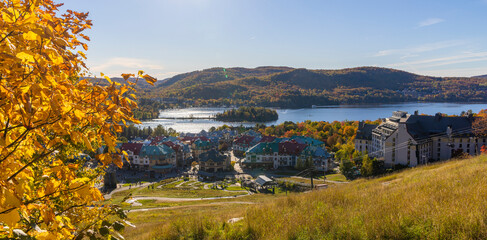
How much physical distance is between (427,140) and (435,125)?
8.84 ft

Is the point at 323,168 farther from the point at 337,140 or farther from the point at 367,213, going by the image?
the point at 367,213

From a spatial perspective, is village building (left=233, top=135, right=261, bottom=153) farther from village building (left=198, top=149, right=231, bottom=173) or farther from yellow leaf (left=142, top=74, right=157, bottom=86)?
yellow leaf (left=142, top=74, right=157, bottom=86)

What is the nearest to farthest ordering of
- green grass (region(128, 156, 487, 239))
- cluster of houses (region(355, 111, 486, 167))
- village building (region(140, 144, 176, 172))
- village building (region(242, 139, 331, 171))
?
green grass (region(128, 156, 487, 239)) < cluster of houses (region(355, 111, 486, 167)) < village building (region(242, 139, 331, 171)) < village building (region(140, 144, 176, 172))

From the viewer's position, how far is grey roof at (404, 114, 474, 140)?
30344 mm

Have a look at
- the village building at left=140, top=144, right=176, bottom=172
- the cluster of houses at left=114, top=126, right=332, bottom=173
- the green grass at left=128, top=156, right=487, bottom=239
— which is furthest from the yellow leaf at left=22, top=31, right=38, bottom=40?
the village building at left=140, top=144, right=176, bottom=172

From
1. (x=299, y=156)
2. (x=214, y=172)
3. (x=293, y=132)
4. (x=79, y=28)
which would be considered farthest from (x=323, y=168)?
(x=79, y=28)

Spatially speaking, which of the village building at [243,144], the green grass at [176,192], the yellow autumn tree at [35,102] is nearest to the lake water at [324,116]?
the village building at [243,144]

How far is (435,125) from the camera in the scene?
32.2m

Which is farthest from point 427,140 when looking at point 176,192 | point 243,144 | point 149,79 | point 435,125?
point 149,79

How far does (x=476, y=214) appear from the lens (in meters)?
4.05

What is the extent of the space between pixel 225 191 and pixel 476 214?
87.7 feet

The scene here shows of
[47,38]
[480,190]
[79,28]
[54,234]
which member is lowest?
[480,190]

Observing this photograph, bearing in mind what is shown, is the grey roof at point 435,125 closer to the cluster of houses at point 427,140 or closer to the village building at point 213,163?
the cluster of houses at point 427,140

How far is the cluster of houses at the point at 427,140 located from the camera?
2970 centimetres
